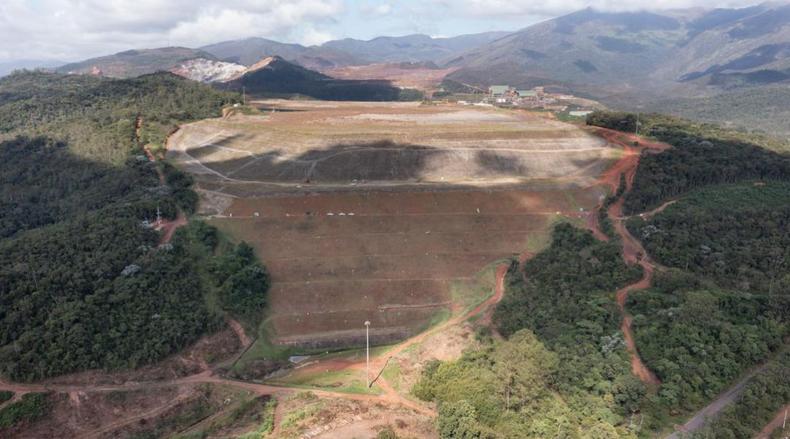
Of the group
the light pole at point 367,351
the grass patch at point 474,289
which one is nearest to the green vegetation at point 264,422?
the light pole at point 367,351

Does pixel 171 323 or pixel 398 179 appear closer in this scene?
pixel 171 323

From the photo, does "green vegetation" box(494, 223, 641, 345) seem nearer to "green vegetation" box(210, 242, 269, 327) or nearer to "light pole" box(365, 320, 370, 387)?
"light pole" box(365, 320, 370, 387)

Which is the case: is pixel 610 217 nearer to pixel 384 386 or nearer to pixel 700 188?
pixel 700 188

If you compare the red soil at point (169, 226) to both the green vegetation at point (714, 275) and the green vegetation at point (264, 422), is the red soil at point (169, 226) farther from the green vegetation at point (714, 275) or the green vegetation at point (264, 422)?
the green vegetation at point (714, 275)

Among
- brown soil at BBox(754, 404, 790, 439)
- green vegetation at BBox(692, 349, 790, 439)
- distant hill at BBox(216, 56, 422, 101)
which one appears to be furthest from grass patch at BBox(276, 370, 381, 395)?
distant hill at BBox(216, 56, 422, 101)

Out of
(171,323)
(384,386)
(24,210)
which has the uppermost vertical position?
(24,210)

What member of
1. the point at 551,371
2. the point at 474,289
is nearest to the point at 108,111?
the point at 474,289

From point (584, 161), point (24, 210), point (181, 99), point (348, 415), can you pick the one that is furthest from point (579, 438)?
point (181, 99)
